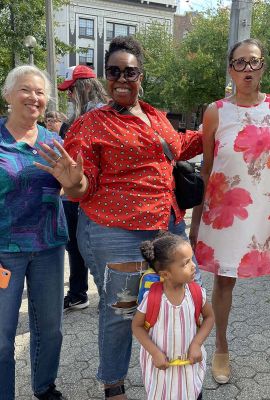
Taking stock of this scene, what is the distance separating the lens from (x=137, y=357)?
2.98 metres

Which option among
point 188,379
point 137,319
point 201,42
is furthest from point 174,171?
point 201,42

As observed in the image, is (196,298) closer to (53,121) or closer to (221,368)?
(221,368)

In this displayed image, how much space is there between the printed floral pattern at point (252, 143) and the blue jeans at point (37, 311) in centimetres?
112

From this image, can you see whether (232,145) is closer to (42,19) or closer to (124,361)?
(124,361)

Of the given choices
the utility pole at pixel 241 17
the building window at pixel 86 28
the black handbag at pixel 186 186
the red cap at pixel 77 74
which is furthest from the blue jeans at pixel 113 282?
the building window at pixel 86 28

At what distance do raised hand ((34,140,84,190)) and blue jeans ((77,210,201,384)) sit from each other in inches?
11.0

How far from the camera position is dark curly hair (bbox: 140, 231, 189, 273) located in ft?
6.02

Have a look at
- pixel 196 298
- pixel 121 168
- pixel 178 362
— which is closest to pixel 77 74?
pixel 121 168

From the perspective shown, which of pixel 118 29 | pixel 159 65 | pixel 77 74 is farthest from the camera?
pixel 118 29

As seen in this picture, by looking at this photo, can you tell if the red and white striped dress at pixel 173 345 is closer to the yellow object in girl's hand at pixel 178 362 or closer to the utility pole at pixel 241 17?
the yellow object in girl's hand at pixel 178 362

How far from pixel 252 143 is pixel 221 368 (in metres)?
1.41

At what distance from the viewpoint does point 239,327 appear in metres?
3.41

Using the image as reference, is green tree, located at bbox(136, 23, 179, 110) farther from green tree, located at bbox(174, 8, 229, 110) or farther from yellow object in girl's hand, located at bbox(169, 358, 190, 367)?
yellow object in girl's hand, located at bbox(169, 358, 190, 367)

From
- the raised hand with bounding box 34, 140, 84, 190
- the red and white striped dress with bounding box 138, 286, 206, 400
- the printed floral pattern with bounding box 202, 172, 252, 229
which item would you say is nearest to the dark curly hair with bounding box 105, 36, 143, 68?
the raised hand with bounding box 34, 140, 84, 190
